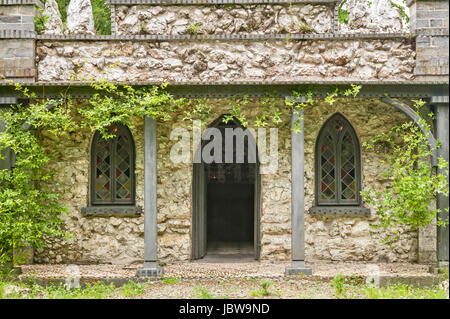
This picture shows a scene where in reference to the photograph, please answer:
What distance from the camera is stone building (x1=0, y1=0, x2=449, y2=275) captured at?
9.00 m

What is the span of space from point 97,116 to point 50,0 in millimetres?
2530

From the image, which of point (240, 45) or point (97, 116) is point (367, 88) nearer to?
point (240, 45)

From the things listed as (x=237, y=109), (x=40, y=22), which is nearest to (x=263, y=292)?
(x=237, y=109)

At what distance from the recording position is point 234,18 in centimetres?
927

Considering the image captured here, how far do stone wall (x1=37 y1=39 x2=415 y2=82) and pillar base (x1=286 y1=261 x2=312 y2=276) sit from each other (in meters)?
3.12

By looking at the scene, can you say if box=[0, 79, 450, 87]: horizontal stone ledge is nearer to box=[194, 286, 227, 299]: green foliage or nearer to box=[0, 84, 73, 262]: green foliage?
box=[0, 84, 73, 262]: green foliage

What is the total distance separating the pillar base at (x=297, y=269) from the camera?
8312 mm

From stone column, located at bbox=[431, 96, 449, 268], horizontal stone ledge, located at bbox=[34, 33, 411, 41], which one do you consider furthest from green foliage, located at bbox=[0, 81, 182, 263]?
stone column, located at bbox=[431, 96, 449, 268]

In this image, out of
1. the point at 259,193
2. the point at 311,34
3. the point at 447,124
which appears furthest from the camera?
the point at 259,193

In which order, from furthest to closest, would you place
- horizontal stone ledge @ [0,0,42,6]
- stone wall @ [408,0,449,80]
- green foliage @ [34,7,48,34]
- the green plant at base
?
green foliage @ [34,7,48,34] < horizontal stone ledge @ [0,0,42,6] < stone wall @ [408,0,449,80] < the green plant at base

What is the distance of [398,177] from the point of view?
8625 mm

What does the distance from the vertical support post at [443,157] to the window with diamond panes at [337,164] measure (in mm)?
1579

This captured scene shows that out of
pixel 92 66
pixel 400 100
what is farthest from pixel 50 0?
pixel 400 100

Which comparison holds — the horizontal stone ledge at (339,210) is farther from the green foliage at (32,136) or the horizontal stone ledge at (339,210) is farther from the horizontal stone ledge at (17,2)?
the horizontal stone ledge at (17,2)
